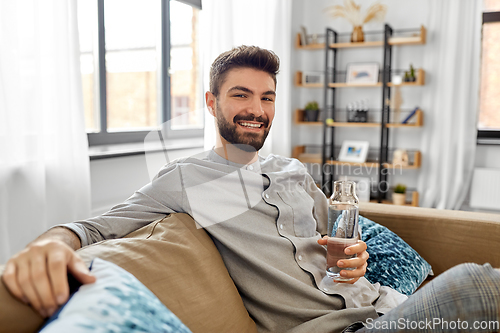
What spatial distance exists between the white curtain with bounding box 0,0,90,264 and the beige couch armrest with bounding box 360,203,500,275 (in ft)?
4.22

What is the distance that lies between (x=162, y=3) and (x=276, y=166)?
195 cm

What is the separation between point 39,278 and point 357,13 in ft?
12.4

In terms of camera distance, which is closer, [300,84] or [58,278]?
[58,278]

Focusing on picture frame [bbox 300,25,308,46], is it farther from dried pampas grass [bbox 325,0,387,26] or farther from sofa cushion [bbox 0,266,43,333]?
sofa cushion [bbox 0,266,43,333]

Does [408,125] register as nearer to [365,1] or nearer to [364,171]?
[364,171]

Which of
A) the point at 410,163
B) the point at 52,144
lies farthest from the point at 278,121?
the point at 52,144

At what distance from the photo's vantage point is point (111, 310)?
0.63 m

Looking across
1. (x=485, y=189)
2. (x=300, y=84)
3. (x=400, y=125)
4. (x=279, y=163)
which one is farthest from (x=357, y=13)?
(x=279, y=163)

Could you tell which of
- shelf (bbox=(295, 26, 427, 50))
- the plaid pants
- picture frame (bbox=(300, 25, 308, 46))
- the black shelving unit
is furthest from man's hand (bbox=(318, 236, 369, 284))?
picture frame (bbox=(300, 25, 308, 46))

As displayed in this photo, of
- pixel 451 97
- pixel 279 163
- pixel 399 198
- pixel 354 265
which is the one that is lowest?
pixel 399 198

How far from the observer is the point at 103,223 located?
1052 millimetres

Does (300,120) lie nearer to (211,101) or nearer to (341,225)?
(211,101)

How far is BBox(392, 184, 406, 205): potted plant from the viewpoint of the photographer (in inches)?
147

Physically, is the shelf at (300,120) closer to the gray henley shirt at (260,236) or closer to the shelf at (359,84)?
the shelf at (359,84)
